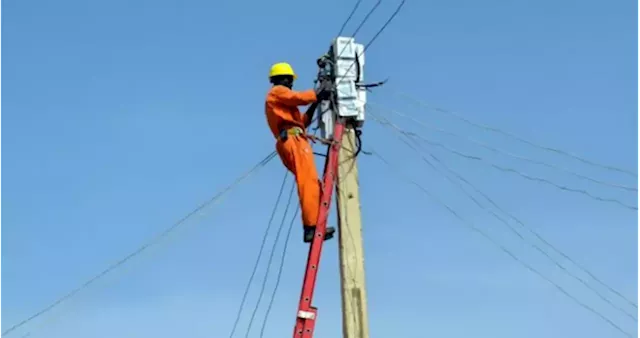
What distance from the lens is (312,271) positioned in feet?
34.7

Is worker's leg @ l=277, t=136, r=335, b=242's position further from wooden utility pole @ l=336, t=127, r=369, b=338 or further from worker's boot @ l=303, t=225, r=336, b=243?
wooden utility pole @ l=336, t=127, r=369, b=338

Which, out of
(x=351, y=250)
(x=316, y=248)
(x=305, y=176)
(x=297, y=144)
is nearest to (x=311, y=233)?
(x=316, y=248)

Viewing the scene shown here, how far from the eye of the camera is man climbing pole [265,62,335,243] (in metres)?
10.8

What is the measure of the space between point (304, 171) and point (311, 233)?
0.60 m

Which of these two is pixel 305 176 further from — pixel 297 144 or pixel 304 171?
pixel 297 144

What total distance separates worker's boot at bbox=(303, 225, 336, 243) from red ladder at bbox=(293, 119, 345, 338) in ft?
0.11

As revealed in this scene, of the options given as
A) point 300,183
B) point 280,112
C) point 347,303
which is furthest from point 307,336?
point 280,112

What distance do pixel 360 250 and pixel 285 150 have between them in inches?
49.4

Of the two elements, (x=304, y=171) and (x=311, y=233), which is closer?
(x=311, y=233)

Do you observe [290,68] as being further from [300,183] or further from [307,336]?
[307,336]

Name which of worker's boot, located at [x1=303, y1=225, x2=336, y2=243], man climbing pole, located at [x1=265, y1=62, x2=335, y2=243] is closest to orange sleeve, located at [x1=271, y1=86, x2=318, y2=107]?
man climbing pole, located at [x1=265, y1=62, x2=335, y2=243]

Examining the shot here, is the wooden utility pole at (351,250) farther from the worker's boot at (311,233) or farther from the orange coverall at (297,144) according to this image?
the orange coverall at (297,144)

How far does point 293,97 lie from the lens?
11.2 meters

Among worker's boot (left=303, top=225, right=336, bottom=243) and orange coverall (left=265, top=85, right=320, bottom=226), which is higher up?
orange coverall (left=265, top=85, right=320, bottom=226)
